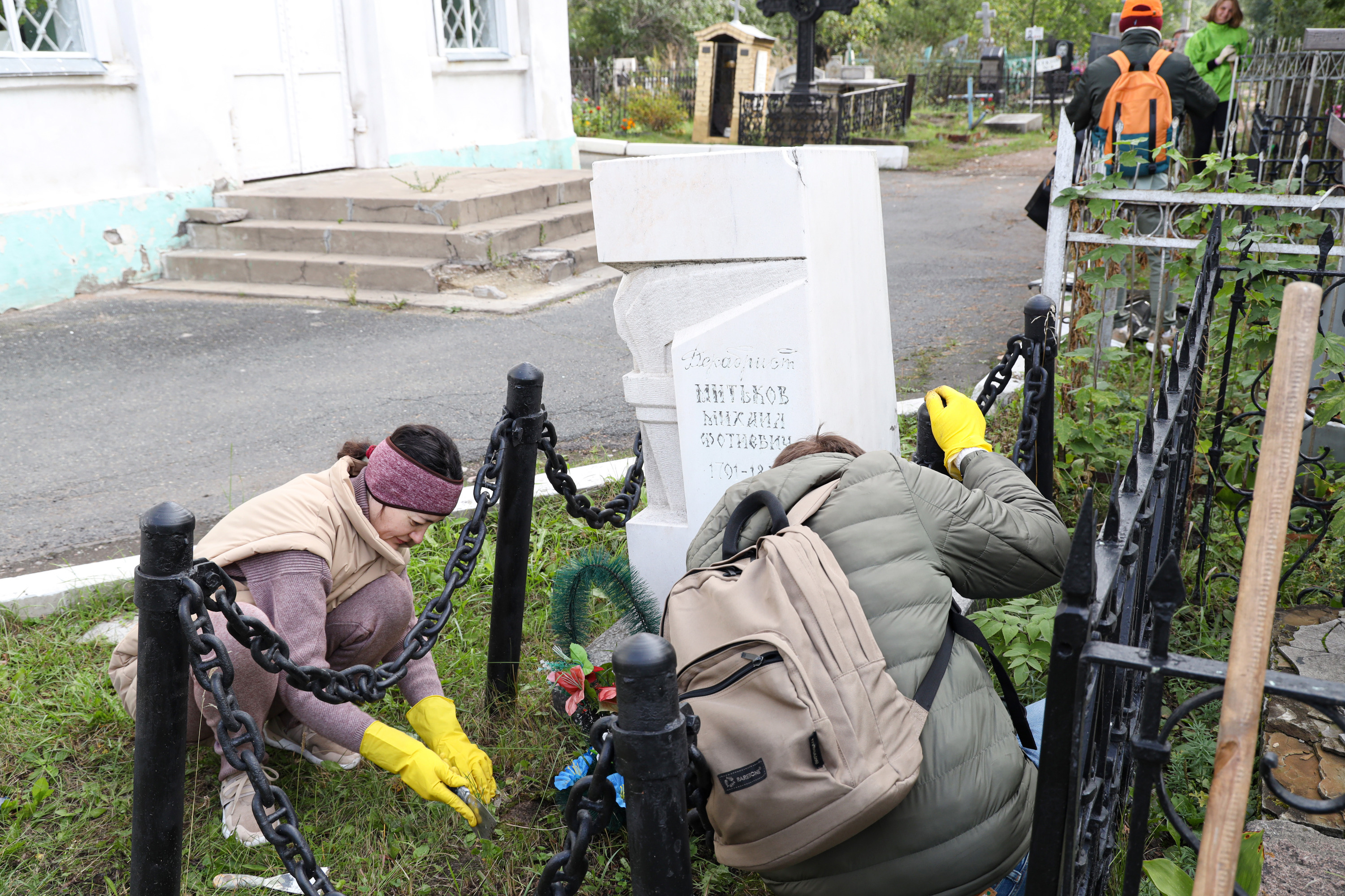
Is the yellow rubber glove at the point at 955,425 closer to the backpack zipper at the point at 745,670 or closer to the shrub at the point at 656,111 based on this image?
the backpack zipper at the point at 745,670

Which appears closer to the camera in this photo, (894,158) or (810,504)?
(810,504)

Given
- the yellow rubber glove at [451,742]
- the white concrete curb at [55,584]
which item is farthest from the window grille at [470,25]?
the yellow rubber glove at [451,742]

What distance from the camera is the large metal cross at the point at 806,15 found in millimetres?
17391

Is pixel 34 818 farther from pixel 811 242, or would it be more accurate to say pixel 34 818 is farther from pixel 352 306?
pixel 352 306

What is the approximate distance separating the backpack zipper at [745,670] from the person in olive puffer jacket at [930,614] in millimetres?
248

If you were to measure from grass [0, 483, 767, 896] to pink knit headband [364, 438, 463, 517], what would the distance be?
0.74 metres

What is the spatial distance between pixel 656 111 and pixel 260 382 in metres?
16.3

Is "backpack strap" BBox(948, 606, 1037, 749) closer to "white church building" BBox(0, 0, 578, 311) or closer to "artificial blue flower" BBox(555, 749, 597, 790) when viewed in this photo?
"artificial blue flower" BBox(555, 749, 597, 790)

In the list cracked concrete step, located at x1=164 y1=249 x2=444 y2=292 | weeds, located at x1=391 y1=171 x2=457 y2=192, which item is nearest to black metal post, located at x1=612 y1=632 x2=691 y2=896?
cracked concrete step, located at x1=164 y1=249 x2=444 y2=292

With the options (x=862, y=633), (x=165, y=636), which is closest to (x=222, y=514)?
(x=165, y=636)

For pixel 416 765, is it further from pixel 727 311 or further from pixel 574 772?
pixel 727 311

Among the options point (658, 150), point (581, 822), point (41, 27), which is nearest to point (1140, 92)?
point (581, 822)

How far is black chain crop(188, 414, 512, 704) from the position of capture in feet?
5.97

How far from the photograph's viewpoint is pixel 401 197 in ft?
27.4
